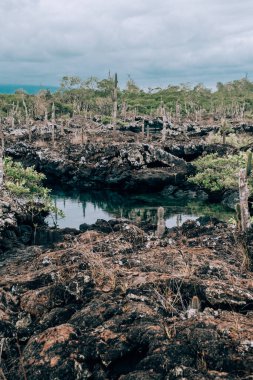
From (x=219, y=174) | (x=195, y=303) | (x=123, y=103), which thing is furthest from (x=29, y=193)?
(x=123, y=103)

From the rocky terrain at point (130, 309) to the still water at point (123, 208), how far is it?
53.5ft

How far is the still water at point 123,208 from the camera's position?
124 ft

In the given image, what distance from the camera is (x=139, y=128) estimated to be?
8469 centimetres

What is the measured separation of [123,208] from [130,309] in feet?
110

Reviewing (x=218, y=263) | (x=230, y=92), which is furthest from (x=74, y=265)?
(x=230, y=92)

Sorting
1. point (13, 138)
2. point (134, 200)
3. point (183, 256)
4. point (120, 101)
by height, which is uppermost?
point (120, 101)

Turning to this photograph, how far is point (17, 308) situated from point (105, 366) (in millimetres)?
4325

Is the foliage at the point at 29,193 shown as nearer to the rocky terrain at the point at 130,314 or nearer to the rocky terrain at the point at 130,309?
the rocky terrain at the point at 130,309

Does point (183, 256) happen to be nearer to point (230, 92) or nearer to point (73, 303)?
point (73, 303)

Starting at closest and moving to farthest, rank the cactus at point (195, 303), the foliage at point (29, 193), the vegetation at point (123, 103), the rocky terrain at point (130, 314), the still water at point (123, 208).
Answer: the rocky terrain at point (130, 314)
the cactus at point (195, 303)
the foliage at point (29, 193)
the still water at point (123, 208)
the vegetation at point (123, 103)

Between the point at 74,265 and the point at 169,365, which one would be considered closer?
the point at 169,365

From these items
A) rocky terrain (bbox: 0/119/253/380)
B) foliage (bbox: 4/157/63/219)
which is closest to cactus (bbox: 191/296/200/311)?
rocky terrain (bbox: 0/119/253/380)

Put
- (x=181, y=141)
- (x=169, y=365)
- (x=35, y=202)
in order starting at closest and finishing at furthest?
(x=169, y=365), (x=35, y=202), (x=181, y=141)

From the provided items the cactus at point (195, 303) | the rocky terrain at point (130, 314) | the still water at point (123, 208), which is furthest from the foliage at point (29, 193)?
the cactus at point (195, 303)
